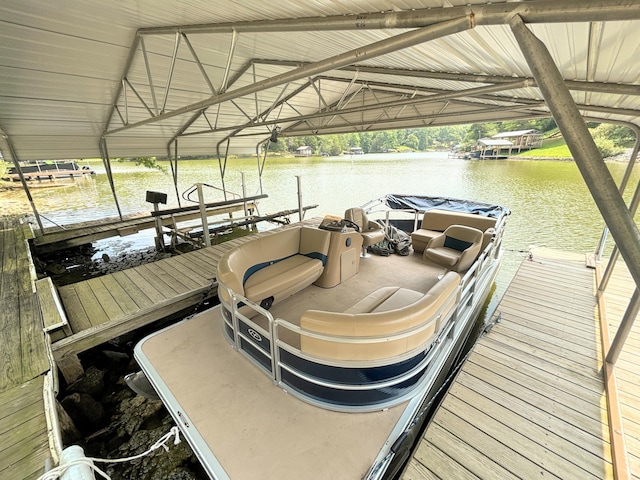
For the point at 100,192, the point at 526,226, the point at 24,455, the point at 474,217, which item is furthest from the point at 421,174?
the point at 100,192

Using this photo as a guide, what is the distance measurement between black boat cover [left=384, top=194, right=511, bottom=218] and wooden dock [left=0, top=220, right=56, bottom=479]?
590cm

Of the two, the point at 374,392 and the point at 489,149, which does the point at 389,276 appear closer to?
the point at 374,392

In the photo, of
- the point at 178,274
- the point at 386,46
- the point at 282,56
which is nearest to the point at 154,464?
the point at 178,274

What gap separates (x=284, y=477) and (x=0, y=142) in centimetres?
886

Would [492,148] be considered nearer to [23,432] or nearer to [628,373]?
[628,373]

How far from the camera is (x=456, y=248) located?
446 cm

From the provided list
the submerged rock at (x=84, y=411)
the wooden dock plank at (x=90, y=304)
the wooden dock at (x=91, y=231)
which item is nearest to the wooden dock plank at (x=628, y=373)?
the submerged rock at (x=84, y=411)

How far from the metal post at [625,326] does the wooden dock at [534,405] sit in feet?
0.60

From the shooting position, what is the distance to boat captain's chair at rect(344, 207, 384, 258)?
4738 millimetres

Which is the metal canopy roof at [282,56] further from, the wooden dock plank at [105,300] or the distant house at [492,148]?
the distant house at [492,148]

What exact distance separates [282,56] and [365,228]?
3.38 m

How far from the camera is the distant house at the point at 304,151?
89.6 feet

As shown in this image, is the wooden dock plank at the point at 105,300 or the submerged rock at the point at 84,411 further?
the wooden dock plank at the point at 105,300

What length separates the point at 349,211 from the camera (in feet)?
16.7
